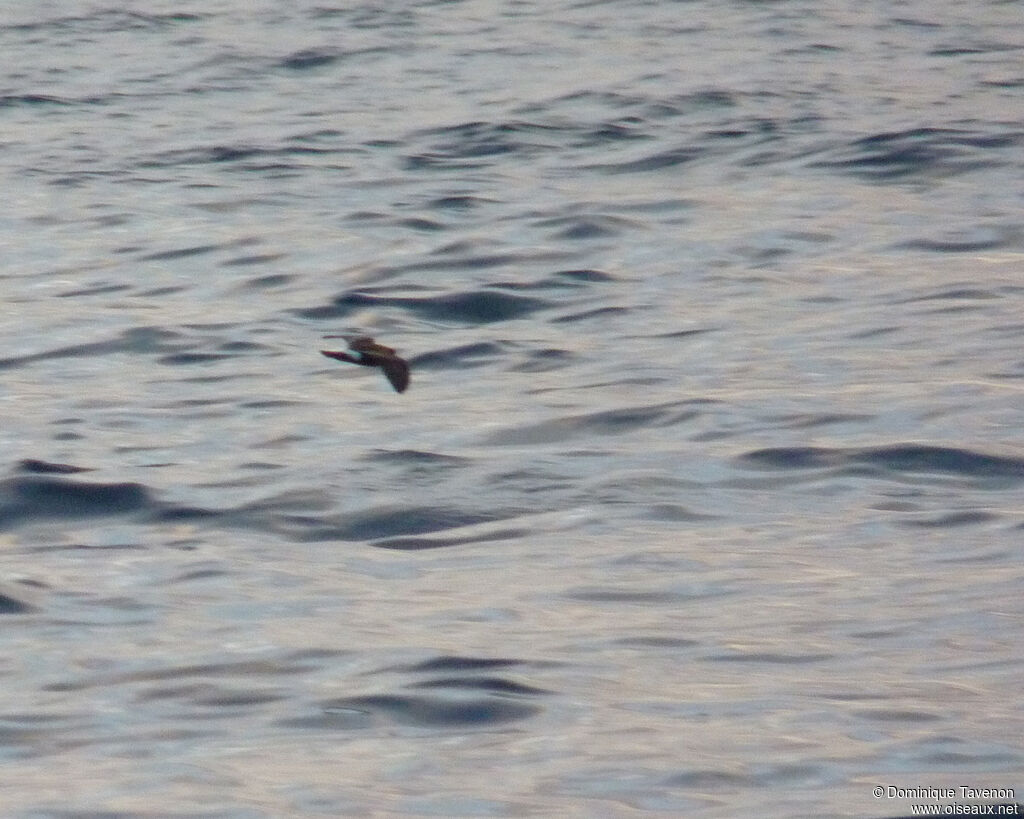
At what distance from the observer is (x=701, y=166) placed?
12914mm

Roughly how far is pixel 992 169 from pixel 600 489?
5.75 meters

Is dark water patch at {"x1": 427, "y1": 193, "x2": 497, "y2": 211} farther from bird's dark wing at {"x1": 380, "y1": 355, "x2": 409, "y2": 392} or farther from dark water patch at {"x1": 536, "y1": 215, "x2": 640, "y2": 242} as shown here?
bird's dark wing at {"x1": 380, "y1": 355, "x2": 409, "y2": 392}

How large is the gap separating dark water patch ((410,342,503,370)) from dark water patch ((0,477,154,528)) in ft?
6.37

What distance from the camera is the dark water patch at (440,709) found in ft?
17.2

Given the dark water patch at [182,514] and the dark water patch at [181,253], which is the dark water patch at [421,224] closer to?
the dark water patch at [181,253]

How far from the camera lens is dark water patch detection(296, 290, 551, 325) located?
997 centimetres

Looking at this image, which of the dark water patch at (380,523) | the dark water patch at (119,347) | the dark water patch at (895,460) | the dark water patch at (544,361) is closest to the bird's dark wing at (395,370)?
the dark water patch at (380,523)

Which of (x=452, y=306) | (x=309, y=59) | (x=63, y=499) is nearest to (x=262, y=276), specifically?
(x=452, y=306)

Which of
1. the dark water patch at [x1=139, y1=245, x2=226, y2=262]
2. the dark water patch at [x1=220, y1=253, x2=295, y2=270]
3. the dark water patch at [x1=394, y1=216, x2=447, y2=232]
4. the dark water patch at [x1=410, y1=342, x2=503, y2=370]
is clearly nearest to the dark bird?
the dark water patch at [x1=410, y1=342, x2=503, y2=370]

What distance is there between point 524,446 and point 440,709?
270 centimetres

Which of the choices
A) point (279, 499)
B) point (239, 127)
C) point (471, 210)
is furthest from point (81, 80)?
point (279, 499)

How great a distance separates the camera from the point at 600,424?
8164mm

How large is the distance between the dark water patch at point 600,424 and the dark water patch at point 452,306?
67.0 inches

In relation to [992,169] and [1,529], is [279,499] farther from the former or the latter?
[992,169]
